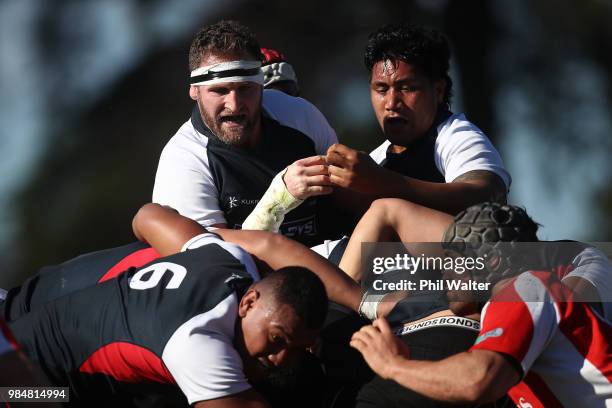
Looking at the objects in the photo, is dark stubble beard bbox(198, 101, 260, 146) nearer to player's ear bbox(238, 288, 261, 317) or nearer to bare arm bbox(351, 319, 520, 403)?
player's ear bbox(238, 288, 261, 317)

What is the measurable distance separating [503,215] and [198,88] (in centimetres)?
177

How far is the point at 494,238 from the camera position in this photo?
11.5ft

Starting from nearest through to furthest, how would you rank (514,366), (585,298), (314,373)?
(514,366) < (585,298) < (314,373)

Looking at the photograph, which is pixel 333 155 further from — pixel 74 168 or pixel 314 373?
pixel 74 168

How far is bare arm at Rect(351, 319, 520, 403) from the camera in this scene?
10.3 ft

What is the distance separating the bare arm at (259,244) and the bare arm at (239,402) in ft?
1.91

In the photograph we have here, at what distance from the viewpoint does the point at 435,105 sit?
189 inches

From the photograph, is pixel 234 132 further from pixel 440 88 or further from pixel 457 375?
pixel 457 375

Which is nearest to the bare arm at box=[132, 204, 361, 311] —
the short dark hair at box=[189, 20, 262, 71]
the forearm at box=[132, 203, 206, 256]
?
the forearm at box=[132, 203, 206, 256]

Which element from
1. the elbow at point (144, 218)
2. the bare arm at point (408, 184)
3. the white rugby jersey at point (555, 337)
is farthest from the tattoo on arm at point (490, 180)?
the elbow at point (144, 218)

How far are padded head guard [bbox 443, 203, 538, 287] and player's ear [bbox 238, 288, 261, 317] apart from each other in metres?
0.63

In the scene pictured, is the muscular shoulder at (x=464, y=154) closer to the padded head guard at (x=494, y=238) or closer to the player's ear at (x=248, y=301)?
the padded head guard at (x=494, y=238)

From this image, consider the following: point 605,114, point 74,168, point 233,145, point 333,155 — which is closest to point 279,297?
point 333,155

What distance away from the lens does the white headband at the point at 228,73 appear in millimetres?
4738
